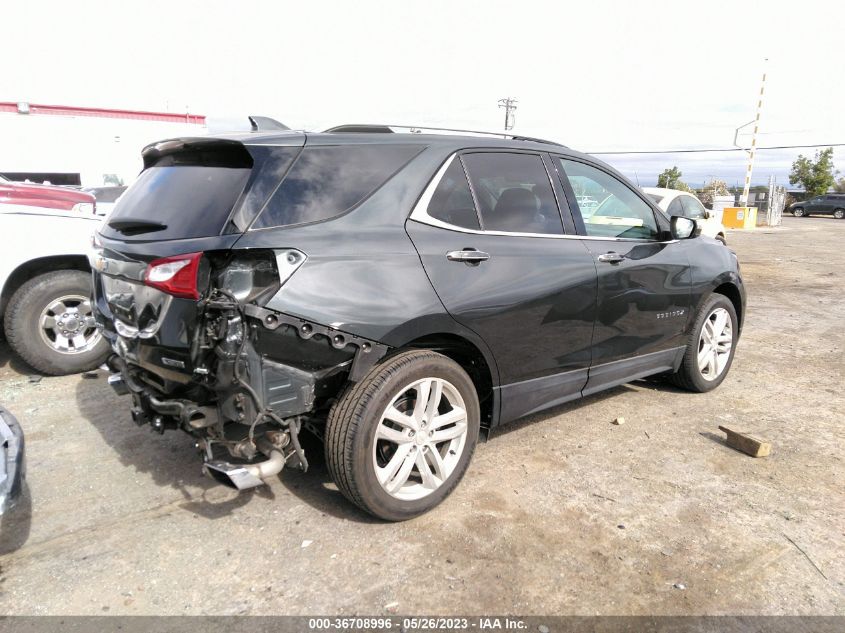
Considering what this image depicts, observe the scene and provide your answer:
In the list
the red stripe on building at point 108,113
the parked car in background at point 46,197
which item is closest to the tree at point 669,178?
the red stripe on building at point 108,113

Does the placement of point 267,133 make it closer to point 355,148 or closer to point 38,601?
point 355,148

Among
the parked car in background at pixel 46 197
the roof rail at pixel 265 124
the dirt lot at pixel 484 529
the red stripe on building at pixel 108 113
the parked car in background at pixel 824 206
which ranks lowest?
the dirt lot at pixel 484 529

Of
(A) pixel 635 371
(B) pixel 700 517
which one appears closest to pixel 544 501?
(B) pixel 700 517

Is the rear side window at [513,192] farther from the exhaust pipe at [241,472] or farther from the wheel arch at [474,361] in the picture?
the exhaust pipe at [241,472]

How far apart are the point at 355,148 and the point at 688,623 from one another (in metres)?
2.53

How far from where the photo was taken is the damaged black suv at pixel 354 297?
2.56m

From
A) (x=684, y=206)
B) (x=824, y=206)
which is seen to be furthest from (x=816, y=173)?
(x=684, y=206)

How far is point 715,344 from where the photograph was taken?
4.91 meters

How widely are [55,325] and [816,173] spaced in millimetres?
55606

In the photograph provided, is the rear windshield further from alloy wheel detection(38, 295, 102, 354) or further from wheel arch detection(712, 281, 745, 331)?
wheel arch detection(712, 281, 745, 331)

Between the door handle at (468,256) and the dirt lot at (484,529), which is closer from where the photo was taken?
the dirt lot at (484,529)

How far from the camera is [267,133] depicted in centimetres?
296

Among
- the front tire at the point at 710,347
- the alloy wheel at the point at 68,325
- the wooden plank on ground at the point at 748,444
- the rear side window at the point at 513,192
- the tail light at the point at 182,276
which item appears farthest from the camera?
the alloy wheel at the point at 68,325

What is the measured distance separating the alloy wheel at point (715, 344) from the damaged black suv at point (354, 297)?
1452mm
